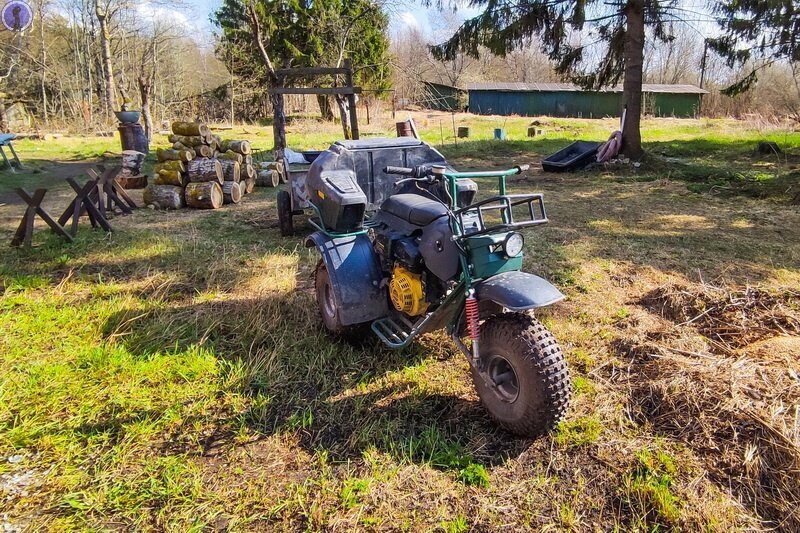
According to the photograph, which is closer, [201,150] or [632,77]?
[201,150]

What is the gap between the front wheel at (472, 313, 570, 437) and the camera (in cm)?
211

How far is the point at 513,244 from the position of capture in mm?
2240

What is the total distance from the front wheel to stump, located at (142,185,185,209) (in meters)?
6.47

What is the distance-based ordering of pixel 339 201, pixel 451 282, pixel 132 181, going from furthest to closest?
1. pixel 132 181
2. pixel 339 201
3. pixel 451 282

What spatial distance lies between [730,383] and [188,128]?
821cm

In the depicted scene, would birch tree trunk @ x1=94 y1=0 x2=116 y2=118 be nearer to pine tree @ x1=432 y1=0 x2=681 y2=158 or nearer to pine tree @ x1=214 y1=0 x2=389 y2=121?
pine tree @ x1=214 y1=0 x2=389 y2=121

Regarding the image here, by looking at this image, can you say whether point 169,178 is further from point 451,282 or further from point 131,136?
point 451,282

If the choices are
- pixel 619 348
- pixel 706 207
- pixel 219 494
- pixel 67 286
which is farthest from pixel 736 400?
pixel 706 207

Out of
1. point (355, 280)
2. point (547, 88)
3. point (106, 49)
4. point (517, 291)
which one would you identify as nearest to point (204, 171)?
point (355, 280)

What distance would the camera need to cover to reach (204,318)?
3.49 m

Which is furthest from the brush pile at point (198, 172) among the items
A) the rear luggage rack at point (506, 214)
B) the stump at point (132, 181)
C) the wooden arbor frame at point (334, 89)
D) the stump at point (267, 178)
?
the rear luggage rack at point (506, 214)

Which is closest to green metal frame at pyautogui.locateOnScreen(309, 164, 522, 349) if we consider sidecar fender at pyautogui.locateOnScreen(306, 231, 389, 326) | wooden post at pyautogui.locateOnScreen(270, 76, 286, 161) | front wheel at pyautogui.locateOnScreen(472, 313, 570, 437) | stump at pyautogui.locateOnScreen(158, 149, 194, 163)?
sidecar fender at pyautogui.locateOnScreen(306, 231, 389, 326)

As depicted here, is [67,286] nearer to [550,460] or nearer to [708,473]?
[550,460]

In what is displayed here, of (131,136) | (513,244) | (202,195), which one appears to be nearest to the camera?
(513,244)
